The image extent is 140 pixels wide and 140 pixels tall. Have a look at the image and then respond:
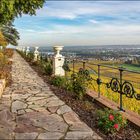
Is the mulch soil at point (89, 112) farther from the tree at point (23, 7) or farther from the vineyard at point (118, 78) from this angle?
the tree at point (23, 7)

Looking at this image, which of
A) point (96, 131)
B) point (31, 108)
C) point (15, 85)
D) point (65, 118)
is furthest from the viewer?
point (15, 85)

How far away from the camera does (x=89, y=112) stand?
659 cm

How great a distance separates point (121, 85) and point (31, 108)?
2192mm

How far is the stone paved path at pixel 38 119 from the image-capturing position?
508 centimetres

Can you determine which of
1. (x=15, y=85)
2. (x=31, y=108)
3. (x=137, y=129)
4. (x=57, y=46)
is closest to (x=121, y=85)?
(x=137, y=129)

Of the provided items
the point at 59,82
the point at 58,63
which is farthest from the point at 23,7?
the point at 59,82

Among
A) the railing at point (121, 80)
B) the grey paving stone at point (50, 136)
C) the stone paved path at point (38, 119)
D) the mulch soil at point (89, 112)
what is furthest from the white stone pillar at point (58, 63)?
the grey paving stone at point (50, 136)

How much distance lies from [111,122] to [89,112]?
131 cm

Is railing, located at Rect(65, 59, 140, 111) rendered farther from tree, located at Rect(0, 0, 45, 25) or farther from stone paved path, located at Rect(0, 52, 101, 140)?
tree, located at Rect(0, 0, 45, 25)

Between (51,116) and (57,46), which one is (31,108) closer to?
(51,116)

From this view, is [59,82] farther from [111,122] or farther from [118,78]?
[111,122]

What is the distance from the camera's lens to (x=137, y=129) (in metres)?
5.59

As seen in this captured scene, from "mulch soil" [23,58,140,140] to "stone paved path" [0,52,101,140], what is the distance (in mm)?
149

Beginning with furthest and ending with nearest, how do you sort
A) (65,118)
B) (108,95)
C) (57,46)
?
1. (57,46)
2. (108,95)
3. (65,118)
